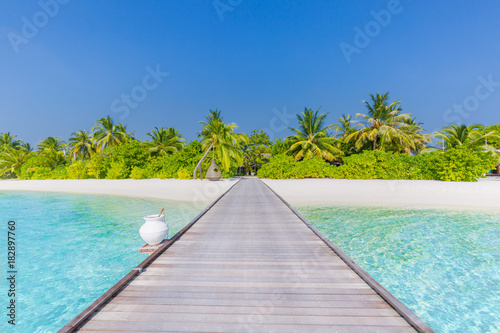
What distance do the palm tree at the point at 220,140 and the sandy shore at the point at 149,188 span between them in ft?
9.52

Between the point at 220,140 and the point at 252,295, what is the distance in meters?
21.4

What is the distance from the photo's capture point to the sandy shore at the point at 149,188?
1545cm

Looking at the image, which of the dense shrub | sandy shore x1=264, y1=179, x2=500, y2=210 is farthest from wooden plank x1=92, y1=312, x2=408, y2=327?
the dense shrub

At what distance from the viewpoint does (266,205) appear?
30.3ft

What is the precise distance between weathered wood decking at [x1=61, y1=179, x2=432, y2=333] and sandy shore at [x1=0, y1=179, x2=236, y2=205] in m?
9.36

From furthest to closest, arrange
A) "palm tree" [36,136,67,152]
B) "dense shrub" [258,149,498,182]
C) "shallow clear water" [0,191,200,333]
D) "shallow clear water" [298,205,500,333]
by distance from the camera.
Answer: "palm tree" [36,136,67,152]
"dense shrub" [258,149,498,182]
"shallow clear water" [0,191,200,333]
"shallow clear water" [298,205,500,333]

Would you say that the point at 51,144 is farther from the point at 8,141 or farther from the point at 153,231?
the point at 153,231

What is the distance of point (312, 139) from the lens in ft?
86.2

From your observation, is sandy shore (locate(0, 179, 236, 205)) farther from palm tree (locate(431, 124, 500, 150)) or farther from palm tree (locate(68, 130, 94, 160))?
palm tree (locate(431, 124, 500, 150))

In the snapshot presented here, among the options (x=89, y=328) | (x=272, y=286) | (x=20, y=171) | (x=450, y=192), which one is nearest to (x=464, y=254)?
(x=272, y=286)

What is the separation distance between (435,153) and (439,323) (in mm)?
20937

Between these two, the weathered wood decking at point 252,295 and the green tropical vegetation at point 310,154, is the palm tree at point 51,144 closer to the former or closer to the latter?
the green tropical vegetation at point 310,154

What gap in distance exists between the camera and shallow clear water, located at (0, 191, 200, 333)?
3.62 meters

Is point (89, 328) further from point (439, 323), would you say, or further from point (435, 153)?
point (435, 153)
